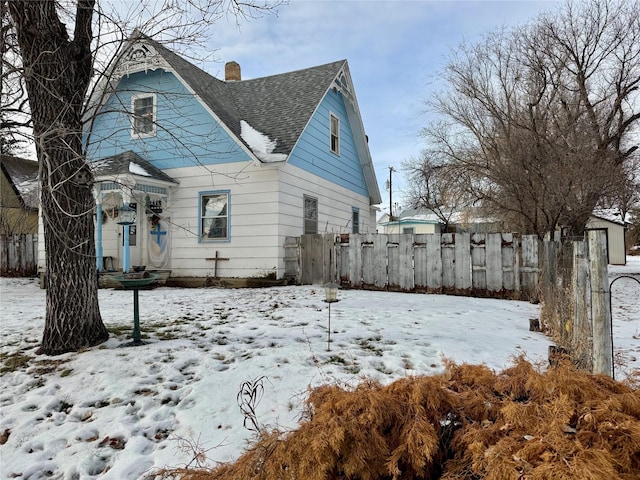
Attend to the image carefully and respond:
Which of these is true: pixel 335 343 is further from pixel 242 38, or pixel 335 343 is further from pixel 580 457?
pixel 242 38

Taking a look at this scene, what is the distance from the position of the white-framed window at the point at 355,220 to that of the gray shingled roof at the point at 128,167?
6496mm

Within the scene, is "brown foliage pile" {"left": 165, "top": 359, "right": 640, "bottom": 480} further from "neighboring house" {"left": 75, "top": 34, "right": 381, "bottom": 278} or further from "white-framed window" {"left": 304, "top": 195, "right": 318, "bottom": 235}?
"white-framed window" {"left": 304, "top": 195, "right": 318, "bottom": 235}

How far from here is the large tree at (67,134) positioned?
155 inches

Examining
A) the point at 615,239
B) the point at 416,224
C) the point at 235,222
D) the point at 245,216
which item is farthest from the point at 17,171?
the point at 615,239

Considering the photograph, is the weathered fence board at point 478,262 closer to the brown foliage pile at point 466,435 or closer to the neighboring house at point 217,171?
the neighboring house at point 217,171

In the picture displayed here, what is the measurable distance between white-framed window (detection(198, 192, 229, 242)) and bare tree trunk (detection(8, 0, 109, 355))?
18.6 feet

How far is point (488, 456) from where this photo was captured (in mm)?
1176

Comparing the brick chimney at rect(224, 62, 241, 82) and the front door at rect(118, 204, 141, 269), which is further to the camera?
the brick chimney at rect(224, 62, 241, 82)

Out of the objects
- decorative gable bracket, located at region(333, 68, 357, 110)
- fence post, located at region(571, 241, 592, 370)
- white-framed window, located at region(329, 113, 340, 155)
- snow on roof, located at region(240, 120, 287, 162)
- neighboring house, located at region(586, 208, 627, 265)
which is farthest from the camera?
neighboring house, located at region(586, 208, 627, 265)

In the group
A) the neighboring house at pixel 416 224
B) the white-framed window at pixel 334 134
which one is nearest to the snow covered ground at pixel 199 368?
the white-framed window at pixel 334 134

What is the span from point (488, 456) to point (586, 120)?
13459mm

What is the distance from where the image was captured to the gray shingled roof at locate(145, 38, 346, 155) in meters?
9.68

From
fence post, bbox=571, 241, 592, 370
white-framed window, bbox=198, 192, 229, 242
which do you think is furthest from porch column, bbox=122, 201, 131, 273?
fence post, bbox=571, 241, 592, 370

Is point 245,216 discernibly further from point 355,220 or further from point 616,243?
point 616,243
